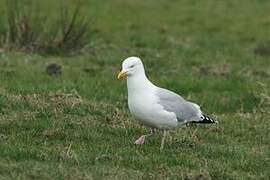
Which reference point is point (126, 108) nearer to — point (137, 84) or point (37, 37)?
point (137, 84)

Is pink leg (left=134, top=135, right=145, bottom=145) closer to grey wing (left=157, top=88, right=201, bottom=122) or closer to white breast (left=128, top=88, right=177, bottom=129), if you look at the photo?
white breast (left=128, top=88, right=177, bottom=129)

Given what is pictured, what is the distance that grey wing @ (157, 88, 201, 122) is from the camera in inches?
330

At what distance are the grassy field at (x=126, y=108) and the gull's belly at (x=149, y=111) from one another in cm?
32

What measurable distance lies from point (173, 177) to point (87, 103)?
302cm

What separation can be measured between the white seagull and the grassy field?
308 mm

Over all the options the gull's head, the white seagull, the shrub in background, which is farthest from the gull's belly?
the shrub in background

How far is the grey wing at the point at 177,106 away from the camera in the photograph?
330 inches

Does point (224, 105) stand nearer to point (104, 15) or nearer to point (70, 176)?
point (70, 176)

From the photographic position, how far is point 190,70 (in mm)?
14070

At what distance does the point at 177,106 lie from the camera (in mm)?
8508

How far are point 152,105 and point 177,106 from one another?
1.39 ft

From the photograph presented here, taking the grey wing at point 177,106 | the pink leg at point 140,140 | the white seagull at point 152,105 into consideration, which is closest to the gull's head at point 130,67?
the white seagull at point 152,105

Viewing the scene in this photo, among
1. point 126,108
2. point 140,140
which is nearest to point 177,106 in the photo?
point 140,140

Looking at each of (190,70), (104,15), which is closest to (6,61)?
(190,70)
